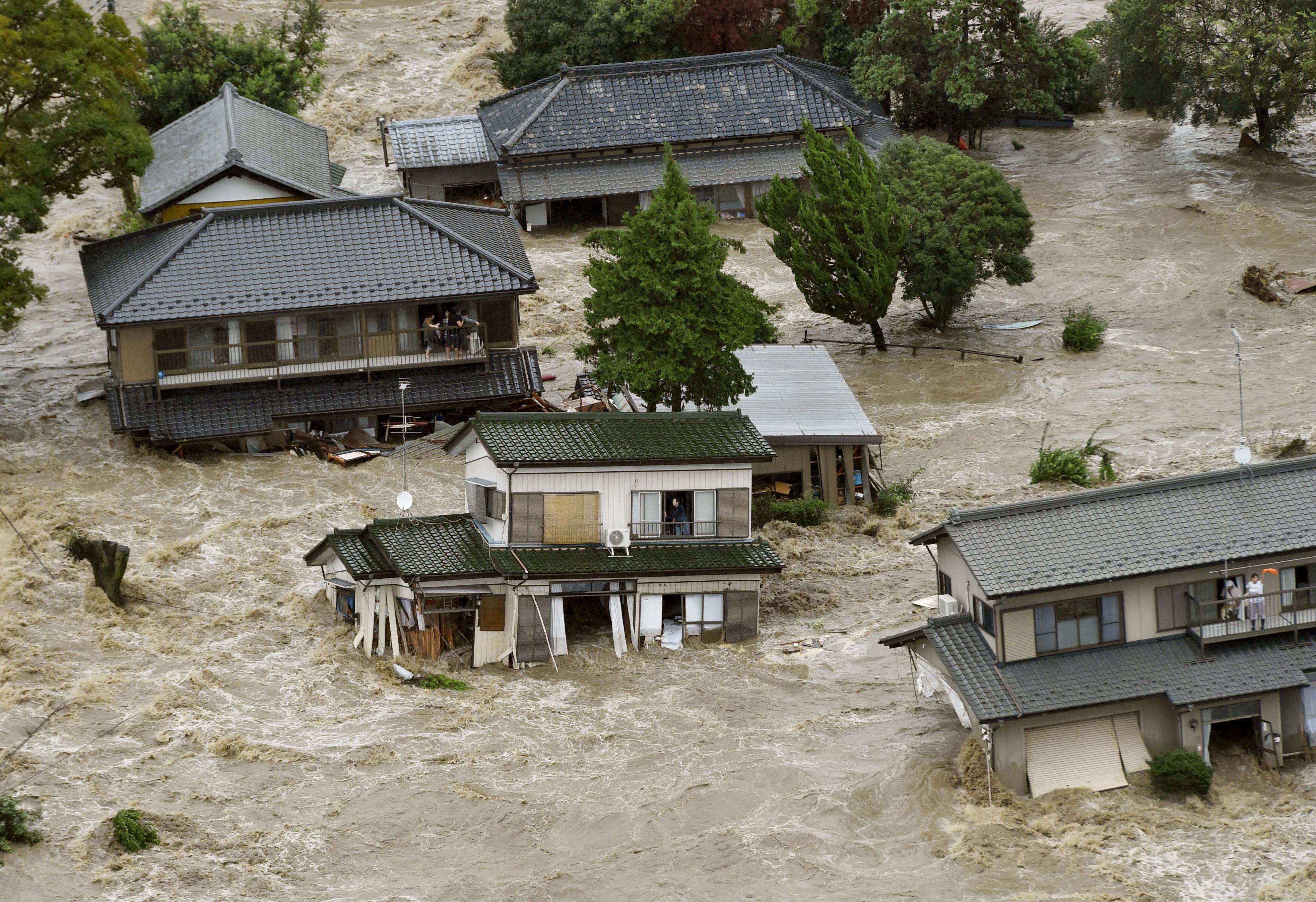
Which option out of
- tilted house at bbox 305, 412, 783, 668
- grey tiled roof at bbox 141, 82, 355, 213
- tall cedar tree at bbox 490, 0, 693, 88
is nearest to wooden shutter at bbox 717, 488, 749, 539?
tilted house at bbox 305, 412, 783, 668

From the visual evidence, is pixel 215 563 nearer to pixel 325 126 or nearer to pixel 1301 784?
pixel 1301 784

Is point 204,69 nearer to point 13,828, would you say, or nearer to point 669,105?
point 669,105

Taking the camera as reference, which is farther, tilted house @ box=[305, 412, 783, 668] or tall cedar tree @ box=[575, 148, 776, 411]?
tall cedar tree @ box=[575, 148, 776, 411]

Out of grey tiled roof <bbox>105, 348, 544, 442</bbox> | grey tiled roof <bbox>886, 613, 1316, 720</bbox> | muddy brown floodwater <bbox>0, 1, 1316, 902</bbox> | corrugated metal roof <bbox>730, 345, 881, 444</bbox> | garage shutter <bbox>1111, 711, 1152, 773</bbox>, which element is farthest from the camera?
grey tiled roof <bbox>105, 348, 544, 442</bbox>

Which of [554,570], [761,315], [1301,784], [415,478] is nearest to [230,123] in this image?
[415,478]

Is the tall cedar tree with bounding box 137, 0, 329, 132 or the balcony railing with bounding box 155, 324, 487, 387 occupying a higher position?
the tall cedar tree with bounding box 137, 0, 329, 132

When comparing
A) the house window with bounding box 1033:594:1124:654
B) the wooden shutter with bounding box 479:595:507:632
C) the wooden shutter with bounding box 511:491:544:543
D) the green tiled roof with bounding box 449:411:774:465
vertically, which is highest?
the green tiled roof with bounding box 449:411:774:465

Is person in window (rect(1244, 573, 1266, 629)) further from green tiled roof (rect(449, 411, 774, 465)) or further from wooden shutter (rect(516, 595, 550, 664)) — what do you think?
wooden shutter (rect(516, 595, 550, 664))

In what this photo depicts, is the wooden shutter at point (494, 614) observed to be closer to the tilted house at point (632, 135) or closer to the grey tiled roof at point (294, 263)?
the grey tiled roof at point (294, 263)
